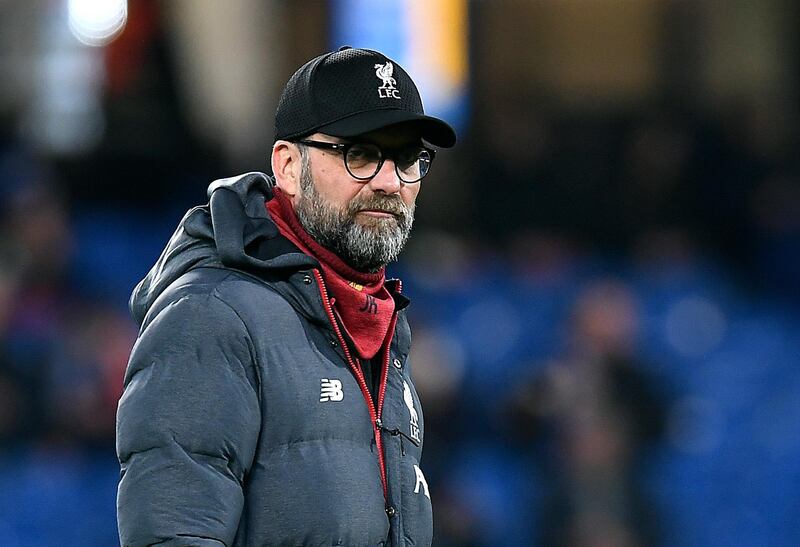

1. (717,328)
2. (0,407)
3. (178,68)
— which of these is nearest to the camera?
(0,407)

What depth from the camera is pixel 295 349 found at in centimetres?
224

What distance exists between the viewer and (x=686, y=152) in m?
8.11

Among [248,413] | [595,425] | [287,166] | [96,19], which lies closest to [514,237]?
[595,425]

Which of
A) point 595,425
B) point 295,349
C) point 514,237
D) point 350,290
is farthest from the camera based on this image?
point 514,237

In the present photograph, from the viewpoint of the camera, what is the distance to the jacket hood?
228 cm

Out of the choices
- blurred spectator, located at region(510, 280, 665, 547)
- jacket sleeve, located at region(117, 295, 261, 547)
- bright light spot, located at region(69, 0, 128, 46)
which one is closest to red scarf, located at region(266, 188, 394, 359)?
jacket sleeve, located at region(117, 295, 261, 547)

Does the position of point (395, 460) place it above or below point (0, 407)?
above

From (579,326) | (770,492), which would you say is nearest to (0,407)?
(579,326)

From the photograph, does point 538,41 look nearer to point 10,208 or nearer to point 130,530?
point 10,208

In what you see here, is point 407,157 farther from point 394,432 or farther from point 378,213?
point 394,432

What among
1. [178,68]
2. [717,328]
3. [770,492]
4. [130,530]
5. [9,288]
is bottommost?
[770,492]

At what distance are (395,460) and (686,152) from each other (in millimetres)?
6077

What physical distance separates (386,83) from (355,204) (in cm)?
21

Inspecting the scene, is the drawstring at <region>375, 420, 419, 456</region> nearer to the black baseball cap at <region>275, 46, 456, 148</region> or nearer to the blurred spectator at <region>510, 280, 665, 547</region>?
the black baseball cap at <region>275, 46, 456, 148</region>
